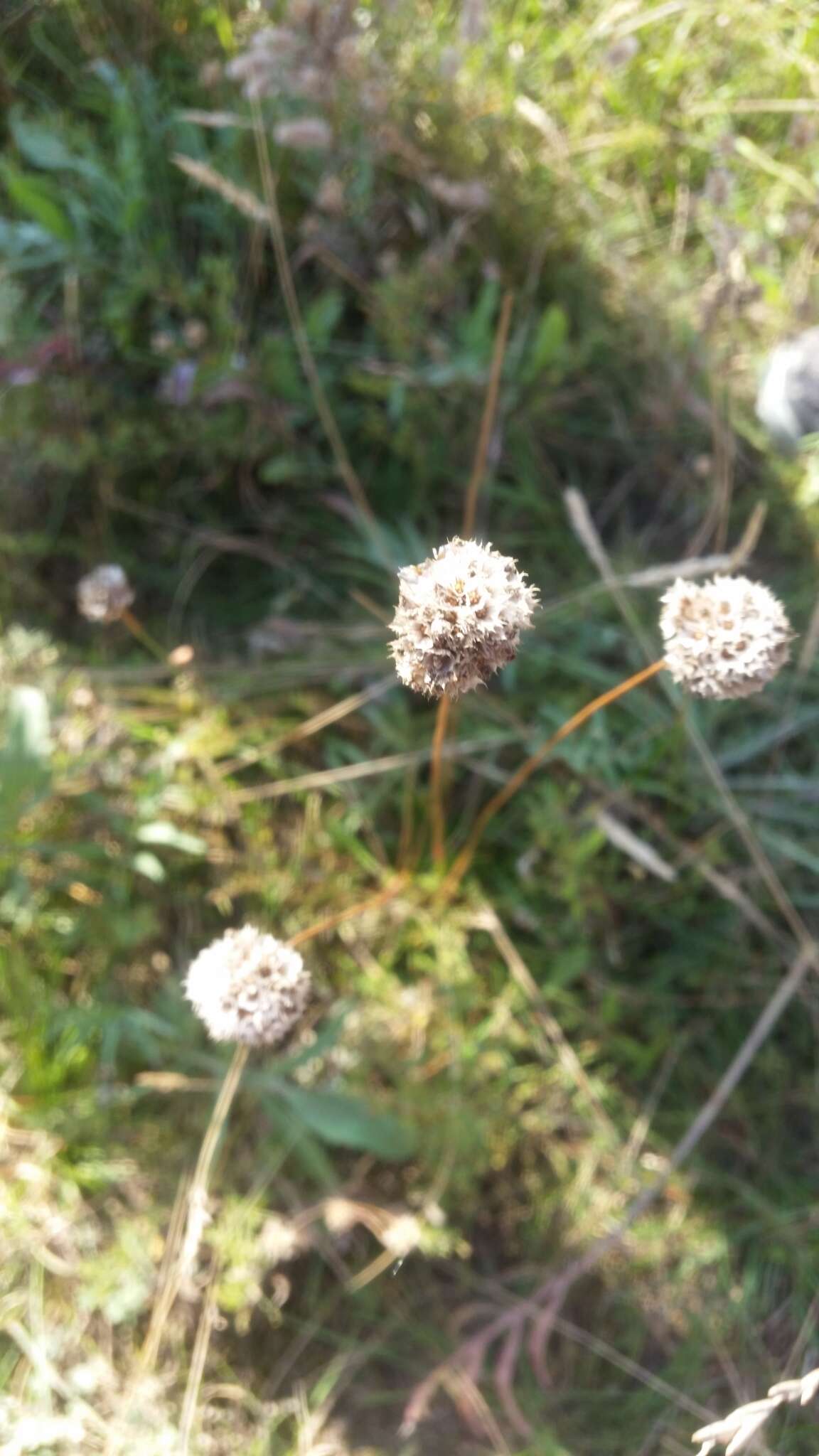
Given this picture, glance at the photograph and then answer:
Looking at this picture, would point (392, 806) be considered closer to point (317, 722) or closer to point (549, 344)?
point (317, 722)

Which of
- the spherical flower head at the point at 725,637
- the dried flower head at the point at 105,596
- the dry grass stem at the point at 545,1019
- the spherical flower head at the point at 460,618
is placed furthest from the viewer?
the dry grass stem at the point at 545,1019

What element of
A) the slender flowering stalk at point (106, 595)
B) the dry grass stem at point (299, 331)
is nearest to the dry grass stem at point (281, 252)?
the dry grass stem at point (299, 331)

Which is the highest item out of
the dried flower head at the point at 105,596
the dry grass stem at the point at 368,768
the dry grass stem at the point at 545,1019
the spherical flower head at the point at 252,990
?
the dried flower head at the point at 105,596

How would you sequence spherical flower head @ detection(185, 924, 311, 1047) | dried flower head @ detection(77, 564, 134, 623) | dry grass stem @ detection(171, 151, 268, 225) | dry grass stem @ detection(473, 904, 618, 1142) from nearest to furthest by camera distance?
spherical flower head @ detection(185, 924, 311, 1047), dry grass stem @ detection(171, 151, 268, 225), dried flower head @ detection(77, 564, 134, 623), dry grass stem @ detection(473, 904, 618, 1142)

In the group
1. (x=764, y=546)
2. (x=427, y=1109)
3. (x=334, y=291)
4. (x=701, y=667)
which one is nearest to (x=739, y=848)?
(x=764, y=546)

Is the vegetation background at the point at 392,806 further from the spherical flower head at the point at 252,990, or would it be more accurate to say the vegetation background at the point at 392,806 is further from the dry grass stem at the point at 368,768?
the spherical flower head at the point at 252,990

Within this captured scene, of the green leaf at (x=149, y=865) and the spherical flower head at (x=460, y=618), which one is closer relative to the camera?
the spherical flower head at (x=460, y=618)

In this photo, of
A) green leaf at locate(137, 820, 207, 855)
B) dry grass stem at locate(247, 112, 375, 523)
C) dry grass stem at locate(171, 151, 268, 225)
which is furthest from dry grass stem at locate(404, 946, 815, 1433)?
dry grass stem at locate(171, 151, 268, 225)

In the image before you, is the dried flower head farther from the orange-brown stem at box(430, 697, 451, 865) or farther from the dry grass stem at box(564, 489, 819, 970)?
the dry grass stem at box(564, 489, 819, 970)
